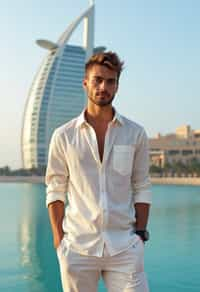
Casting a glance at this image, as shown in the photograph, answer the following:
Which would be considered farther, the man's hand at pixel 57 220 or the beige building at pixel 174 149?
the beige building at pixel 174 149

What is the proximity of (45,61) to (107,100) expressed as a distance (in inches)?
3252

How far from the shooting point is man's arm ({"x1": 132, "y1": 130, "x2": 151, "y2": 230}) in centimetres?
192

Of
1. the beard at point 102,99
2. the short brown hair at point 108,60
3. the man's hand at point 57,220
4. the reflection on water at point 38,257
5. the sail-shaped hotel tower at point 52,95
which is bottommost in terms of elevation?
the reflection on water at point 38,257

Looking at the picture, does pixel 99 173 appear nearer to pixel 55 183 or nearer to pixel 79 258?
pixel 55 183

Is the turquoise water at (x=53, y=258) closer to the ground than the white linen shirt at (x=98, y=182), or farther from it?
closer to the ground

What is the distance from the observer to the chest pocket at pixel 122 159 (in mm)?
1847

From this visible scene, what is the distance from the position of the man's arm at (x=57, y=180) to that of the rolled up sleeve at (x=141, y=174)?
0.90 ft

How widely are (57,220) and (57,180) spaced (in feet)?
0.53

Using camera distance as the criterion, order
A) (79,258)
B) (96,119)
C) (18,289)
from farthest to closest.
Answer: (18,289)
(96,119)
(79,258)

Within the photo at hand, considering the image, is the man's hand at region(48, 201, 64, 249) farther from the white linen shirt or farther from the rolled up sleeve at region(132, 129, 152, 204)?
the rolled up sleeve at region(132, 129, 152, 204)

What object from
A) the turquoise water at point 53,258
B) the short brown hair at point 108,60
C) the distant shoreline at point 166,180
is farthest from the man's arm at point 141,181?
the distant shoreline at point 166,180

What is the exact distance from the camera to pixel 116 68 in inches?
74.5

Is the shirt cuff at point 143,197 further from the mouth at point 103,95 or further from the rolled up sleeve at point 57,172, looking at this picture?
the mouth at point 103,95

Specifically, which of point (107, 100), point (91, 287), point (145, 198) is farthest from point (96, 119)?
point (91, 287)
